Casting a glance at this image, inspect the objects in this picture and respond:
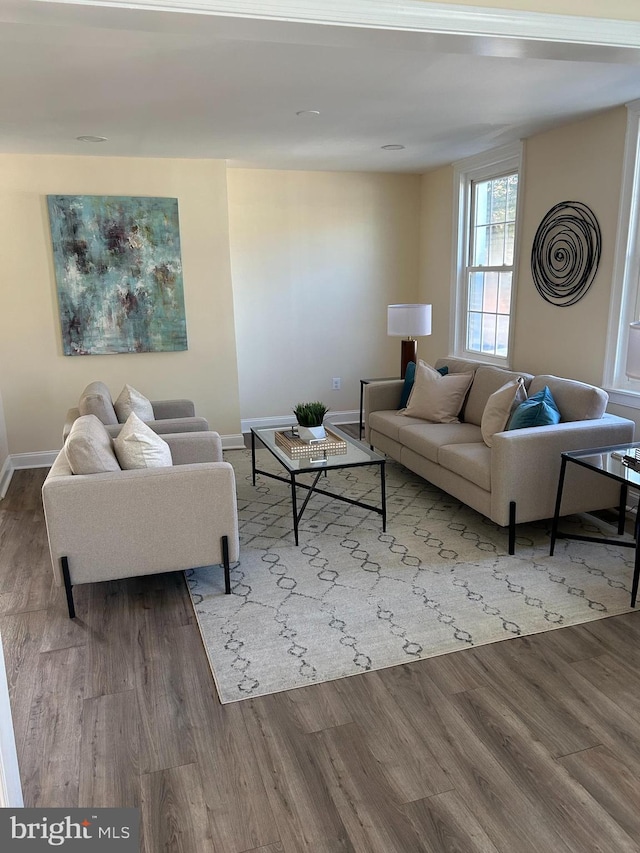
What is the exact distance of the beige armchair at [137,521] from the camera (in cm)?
267

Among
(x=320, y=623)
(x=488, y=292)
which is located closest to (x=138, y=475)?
(x=320, y=623)

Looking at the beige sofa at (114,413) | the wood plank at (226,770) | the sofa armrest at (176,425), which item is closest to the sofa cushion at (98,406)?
the beige sofa at (114,413)

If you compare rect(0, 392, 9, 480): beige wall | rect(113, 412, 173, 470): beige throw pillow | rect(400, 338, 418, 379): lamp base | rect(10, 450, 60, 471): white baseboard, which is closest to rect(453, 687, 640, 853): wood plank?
rect(113, 412, 173, 470): beige throw pillow

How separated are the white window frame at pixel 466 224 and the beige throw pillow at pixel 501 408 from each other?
1.21m

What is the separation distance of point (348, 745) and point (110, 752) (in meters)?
0.78

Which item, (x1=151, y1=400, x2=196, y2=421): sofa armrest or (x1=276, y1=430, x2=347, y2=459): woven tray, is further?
(x1=151, y1=400, x2=196, y2=421): sofa armrest

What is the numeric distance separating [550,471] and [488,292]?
2.44 metres

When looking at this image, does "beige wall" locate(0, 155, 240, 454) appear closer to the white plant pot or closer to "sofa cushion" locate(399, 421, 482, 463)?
the white plant pot

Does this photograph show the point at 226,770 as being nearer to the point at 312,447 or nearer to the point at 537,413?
the point at 312,447

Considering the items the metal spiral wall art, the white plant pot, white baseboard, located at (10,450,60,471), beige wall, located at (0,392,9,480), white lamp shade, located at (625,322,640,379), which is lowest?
white baseboard, located at (10,450,60,471)

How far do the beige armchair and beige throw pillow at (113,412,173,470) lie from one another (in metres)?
0.11

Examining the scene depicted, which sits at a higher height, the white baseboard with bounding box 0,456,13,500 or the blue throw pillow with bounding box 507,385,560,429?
the blue throw pillow with bounding box 507,385,560,429

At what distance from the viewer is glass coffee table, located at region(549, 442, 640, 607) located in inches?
109

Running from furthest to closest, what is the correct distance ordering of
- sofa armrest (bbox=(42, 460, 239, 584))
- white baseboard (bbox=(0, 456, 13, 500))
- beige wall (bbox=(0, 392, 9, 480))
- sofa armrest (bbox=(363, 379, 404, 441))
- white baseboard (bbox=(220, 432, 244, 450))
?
white baseboard (bbox=(220, 432, 244, 450)) → sofa armrest (bbox=(363, 379, 404, 441)) → beige wall (bbox=(0, 392, 9, 480)) → white baseboard (bbox=(0, 456, 13, 500)) → sofa armrest (bbox=(42, 460, 239, 584))
